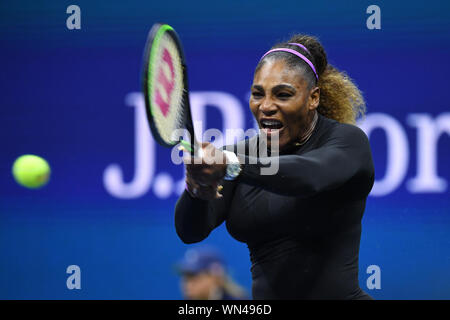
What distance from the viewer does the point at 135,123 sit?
390cm

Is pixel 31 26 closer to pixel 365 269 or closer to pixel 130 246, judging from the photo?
pixel 130 246

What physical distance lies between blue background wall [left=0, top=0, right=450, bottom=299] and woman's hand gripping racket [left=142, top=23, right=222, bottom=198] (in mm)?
2075

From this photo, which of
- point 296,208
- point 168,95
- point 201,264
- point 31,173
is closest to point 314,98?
point 296,208

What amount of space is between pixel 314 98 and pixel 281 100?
13 cm

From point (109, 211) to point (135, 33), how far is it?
1065mm

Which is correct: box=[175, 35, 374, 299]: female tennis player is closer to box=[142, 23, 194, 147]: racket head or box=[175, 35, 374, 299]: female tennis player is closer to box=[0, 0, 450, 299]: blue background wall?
box=[142, 23, 194, 147]: racket head

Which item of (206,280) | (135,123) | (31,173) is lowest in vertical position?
(206,280)

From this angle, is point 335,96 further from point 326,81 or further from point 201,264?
point 201,264

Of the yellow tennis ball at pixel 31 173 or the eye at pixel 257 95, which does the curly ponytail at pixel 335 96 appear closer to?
the eye at pixel 257 95

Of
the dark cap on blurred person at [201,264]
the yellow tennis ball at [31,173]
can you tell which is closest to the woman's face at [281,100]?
the dark cap on blurred person at [201,264]

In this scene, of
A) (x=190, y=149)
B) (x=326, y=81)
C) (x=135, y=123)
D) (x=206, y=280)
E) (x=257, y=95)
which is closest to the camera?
(x=190, y=149)

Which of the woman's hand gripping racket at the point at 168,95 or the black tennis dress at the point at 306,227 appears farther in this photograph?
the black tennis dress at the point at 306,227

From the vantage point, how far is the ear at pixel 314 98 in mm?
1977

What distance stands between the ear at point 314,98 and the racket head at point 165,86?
0.40 m
